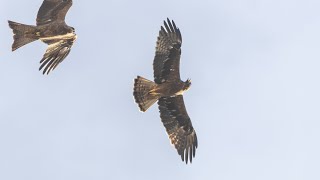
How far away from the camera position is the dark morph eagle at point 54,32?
69.6 ft

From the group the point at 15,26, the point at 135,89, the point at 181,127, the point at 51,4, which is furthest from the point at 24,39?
the point at 181,127

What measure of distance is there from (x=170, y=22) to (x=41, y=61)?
11.8 ft

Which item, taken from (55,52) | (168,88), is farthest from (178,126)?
(55,52)

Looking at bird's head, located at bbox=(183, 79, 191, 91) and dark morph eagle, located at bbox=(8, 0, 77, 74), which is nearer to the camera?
bird's head, located at bbox=(183, 79, 191, 91)

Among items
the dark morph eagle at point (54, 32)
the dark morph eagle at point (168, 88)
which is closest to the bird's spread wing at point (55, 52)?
the dark morph eagle at point (54, 32)

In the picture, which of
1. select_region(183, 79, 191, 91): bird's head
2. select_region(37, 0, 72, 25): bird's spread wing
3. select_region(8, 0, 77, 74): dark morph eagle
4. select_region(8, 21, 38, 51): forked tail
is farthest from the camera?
select_region(37, 0, 72, 25): bird's spread wing

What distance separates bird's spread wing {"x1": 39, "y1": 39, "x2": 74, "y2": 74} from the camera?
21.3 m

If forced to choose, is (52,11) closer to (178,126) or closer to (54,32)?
(54,32)

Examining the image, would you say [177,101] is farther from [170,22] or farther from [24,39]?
[24,39]

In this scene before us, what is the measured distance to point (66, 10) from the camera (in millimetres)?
21922

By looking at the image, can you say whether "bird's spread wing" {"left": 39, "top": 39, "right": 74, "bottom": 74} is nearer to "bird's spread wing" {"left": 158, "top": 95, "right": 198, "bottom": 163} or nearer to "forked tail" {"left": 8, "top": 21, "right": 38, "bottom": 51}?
"forked tail" {"left": 8, "top": 21, "right": 38, "bottom": 51}

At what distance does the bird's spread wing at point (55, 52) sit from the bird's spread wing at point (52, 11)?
0.61 metres

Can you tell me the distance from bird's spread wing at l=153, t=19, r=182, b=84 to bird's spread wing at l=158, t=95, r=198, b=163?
0.81 meters

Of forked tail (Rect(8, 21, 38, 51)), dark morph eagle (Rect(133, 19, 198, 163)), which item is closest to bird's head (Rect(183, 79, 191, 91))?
dark morph eagle (Rect(133, 19, 198, 163))
